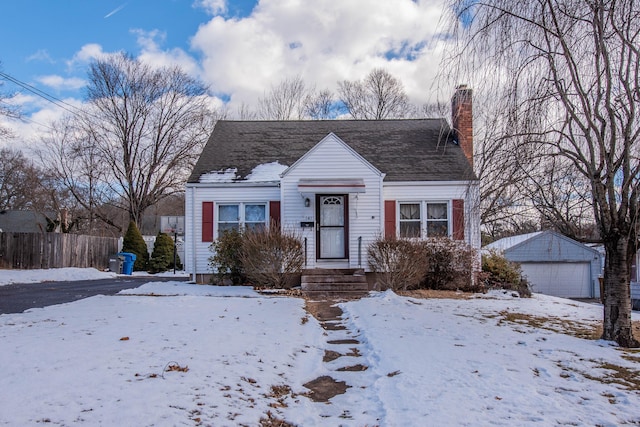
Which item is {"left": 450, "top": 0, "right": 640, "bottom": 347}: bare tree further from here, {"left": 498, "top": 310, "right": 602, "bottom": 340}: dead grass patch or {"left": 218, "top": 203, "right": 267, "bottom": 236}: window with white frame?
{"left": 218, "top": 203, "right": 267, "bottom": 236}: window with white frame

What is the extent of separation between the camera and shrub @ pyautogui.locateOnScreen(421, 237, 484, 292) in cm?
1234

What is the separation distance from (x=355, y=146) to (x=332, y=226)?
3458mm

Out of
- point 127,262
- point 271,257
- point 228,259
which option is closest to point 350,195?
point 271,257

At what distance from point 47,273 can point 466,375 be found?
1787 centimetres

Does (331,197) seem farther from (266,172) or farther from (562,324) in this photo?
(562,324)

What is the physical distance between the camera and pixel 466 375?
4.62 m

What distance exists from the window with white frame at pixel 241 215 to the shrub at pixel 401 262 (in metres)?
4.05

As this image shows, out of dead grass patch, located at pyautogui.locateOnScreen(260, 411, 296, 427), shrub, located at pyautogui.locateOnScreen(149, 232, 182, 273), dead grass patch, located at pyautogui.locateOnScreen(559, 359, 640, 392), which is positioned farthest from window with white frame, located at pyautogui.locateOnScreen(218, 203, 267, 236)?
shrub, located at pyautogui.locateOnScreen(149, 232, 182, 273)

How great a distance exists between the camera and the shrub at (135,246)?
25266 millimetres

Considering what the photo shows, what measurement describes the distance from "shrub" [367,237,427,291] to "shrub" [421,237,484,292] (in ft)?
1.68

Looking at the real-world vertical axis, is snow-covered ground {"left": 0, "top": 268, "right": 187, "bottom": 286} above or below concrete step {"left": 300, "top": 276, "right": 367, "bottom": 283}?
below

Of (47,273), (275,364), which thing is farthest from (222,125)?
(275,364)

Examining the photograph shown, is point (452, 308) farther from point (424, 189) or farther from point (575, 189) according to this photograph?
point (424, 189)

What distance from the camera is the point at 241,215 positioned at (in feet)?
47.6
